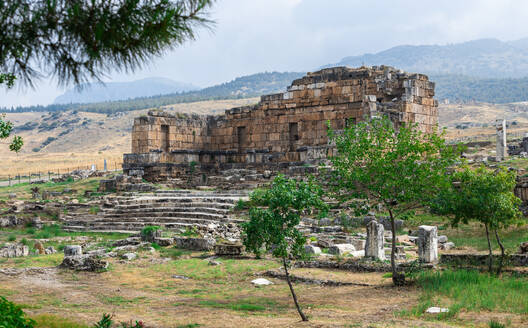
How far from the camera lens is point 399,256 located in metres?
12.9

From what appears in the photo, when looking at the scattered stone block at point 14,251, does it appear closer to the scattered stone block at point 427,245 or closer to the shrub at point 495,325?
the scattered stone block at point 427,245

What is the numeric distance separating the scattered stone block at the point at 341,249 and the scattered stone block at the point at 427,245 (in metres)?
2.37

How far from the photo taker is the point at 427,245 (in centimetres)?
1179

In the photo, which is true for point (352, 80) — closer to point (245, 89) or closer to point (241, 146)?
point (241, 146)

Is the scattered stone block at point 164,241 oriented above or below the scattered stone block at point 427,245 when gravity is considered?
below

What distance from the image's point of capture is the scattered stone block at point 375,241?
12.6 m

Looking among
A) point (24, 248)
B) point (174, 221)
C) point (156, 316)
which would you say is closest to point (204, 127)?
point (174, 221)

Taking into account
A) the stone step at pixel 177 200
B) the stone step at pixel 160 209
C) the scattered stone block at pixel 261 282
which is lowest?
the scattered stone block at pixel 261 282

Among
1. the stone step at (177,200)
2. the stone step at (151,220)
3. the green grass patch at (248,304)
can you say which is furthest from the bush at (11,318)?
the stone step at (177,200)

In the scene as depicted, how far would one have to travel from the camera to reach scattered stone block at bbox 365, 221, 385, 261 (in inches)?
496

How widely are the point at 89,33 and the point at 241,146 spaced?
23396 millimetres

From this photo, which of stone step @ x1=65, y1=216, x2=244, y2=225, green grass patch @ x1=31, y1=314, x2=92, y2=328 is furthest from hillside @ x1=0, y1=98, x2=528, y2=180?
green grass patch @ x1=31, y1=314, x2=92, y2=328

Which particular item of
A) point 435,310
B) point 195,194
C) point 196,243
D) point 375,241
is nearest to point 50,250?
point 196,243

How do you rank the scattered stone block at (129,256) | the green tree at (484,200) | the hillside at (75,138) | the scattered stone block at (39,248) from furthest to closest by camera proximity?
the hillside at (75,138), the scattered stone block at (39,248), the scattered stone block at (129,256), the green tree at (484,200)
